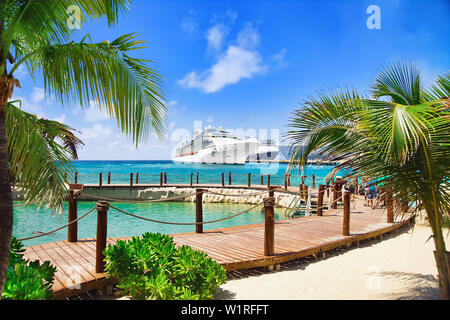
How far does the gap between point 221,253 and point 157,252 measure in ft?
5.91

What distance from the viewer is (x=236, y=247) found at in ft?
18.3

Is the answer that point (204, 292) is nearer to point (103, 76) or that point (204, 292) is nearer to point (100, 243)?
point (100, 243)

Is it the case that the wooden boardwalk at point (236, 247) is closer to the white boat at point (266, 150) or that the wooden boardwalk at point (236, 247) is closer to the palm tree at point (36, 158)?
the palm tree at point (36, 158)

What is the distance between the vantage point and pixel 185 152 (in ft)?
312

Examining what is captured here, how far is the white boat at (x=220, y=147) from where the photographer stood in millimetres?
80125

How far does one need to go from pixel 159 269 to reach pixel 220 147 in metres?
76.8

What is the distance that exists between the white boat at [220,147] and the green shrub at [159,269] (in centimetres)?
7582

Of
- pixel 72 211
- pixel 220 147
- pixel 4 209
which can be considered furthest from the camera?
pixel 220 147

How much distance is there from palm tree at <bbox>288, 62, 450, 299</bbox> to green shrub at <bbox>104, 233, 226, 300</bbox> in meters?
2.05

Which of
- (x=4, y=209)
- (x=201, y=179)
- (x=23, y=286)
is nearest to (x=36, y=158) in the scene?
(x=4, y=209)

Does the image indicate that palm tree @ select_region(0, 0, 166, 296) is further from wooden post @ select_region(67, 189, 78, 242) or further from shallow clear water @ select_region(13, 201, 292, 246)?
shallow clear water @ select_region(13, 201, 292, 246)

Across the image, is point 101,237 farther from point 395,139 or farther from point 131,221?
point 131,221

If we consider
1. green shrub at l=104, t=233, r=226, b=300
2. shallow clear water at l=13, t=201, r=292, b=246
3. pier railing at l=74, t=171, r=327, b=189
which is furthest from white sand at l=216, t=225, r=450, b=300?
shallow clear water at l=13, t=201, r=292, b=246

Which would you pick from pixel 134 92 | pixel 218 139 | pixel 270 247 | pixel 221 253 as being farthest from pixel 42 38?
pixel 218 139
